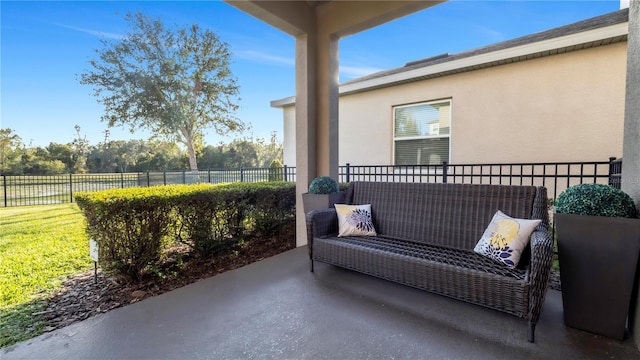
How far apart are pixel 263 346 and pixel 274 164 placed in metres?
6.16

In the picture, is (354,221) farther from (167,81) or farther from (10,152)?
(167,81)

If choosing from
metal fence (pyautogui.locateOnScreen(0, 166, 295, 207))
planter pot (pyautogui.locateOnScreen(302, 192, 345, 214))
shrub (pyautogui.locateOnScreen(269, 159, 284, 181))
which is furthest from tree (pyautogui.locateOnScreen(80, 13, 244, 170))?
planter pot (pyautogui.locateOnScreen(302, 192, 345, 214))

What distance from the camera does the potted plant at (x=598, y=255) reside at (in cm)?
155

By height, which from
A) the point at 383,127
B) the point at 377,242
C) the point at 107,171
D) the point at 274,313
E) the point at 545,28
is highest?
the point at 545,28

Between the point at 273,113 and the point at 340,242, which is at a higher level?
the point at 273,113

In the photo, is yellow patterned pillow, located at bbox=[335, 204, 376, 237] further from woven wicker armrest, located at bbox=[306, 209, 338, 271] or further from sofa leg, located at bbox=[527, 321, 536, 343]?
sofa leg, located at bbox=[527, 321, 536, 343]

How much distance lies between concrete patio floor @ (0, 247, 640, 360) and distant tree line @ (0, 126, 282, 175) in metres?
2.13

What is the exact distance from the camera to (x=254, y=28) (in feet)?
17.2

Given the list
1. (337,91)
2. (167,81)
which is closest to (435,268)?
(337,91)

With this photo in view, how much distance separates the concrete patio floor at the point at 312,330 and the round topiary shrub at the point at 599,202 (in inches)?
30.0

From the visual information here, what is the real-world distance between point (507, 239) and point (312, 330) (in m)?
1.50

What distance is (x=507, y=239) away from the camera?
1.94m

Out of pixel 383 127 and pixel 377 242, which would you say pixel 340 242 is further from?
pixel 383 127

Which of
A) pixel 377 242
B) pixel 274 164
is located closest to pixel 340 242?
pixel 377 242
